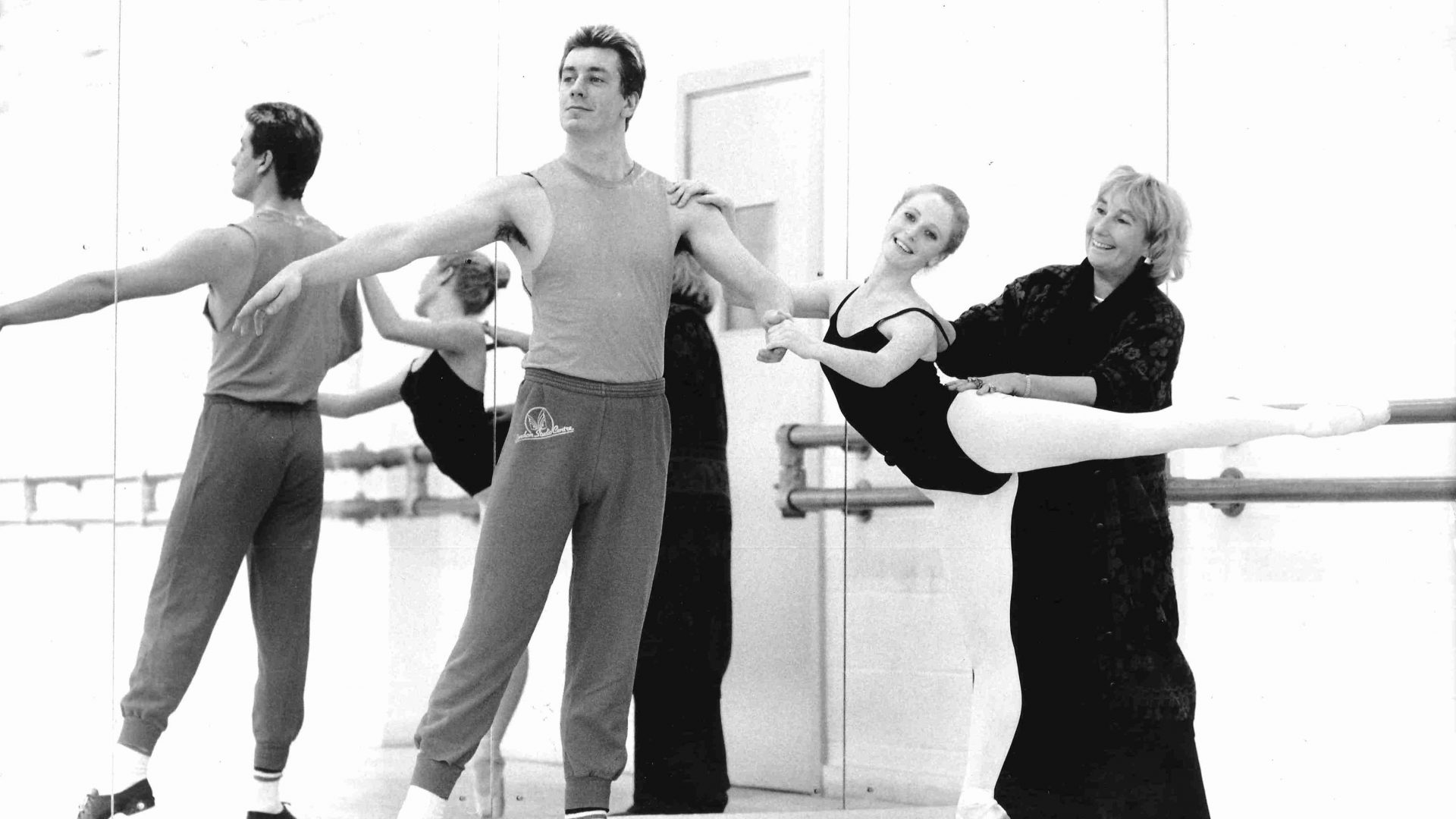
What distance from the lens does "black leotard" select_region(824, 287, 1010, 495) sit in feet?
10.8

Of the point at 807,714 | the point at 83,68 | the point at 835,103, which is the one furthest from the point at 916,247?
the point at 83,68

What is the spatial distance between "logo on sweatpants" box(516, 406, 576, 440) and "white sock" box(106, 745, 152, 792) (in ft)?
3.38

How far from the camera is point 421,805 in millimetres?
2982

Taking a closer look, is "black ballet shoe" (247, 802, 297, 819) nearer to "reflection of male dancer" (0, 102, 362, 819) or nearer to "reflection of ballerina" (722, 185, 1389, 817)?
"reflection of male dancer" (0, 102, 362, 819)

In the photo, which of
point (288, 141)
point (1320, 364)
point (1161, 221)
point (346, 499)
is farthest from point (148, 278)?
point (1320, 364)

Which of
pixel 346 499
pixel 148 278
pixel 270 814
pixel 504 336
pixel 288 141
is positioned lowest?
pixel 270 814

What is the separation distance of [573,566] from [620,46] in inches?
40.2

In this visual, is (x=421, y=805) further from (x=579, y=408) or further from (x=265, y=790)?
(x=579, y=408)

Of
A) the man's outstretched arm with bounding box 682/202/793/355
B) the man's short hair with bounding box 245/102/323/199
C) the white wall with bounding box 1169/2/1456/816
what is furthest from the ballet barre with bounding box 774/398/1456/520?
the man's short hair with bounding box 245/102/323/199

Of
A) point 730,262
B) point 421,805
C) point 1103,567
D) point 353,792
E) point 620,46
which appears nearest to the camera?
point 421,805

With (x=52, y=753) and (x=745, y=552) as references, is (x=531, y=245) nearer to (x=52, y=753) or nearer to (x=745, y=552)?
(x=745, y=552)

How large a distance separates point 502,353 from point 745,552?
770mm

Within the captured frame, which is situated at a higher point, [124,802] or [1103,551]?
[1103,551]

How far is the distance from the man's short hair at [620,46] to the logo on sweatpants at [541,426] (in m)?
0.65
